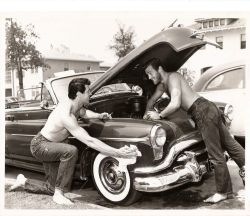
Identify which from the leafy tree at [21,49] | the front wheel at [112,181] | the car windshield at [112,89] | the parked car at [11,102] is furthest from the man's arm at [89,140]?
the parked car at [11,102]

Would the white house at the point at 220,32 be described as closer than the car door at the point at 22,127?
Yes

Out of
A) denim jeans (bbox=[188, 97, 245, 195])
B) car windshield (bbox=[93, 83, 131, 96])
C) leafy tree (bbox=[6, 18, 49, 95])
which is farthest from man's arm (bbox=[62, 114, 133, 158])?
leafy tree (bbox=[6, 18, 49, 95])

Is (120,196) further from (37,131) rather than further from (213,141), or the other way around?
(37,131)

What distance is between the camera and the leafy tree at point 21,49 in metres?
3.78

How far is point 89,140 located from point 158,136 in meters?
0.61

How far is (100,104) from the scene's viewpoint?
386cm

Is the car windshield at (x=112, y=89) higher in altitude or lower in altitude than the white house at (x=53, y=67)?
lower

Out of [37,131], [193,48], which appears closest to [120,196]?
[37,131]

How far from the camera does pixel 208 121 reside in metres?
3.17

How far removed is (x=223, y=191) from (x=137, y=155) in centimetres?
86

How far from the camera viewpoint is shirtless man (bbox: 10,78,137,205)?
3258 millimetres

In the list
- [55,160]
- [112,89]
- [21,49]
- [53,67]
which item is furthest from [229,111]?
[21,49]

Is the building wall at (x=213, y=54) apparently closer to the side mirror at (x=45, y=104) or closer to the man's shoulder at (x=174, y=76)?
the man's shoulder at (x=174, y=76)

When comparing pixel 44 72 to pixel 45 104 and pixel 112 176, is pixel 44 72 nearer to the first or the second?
pixel 45 104
